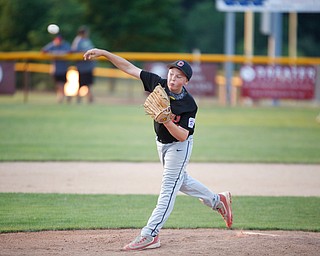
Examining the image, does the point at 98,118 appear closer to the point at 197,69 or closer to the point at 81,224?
the point at 197,69

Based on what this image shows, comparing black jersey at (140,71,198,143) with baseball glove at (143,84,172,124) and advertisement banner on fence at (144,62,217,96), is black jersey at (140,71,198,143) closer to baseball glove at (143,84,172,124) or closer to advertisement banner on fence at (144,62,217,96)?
baseball glove at (143,84,172,124)

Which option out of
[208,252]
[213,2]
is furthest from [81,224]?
[213,2]

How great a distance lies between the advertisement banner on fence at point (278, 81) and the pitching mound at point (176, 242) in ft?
56.3

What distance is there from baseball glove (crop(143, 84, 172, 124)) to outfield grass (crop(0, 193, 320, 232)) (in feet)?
6.11

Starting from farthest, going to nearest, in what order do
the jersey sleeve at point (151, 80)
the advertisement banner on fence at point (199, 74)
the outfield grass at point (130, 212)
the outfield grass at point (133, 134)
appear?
the advertisement banner on fence at point (199, 74), the outfield grass at point (133, 134), the outfield grass at point (130, 212), the jersey sleeve at point (151, 80)

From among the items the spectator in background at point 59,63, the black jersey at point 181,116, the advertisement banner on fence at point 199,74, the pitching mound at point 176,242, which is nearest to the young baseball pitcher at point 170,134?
the black jersey at point 181,116

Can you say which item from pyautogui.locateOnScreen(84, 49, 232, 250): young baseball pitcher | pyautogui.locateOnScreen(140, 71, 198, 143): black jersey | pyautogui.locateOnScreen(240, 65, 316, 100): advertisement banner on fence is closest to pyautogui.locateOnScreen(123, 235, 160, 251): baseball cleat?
pyautogui.locateOnScreen(84, 49, 232, 250): young baseball pitcher

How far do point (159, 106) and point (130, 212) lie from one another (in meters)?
2.62

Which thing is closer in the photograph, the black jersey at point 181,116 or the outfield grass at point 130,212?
→ the black jersey at point 181,116

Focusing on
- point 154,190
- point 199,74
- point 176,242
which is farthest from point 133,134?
point 176,242

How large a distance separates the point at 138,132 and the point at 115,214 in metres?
9.09

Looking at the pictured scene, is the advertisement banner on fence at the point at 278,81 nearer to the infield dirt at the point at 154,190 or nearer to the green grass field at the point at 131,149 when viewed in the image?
the green grass field at the point at 131,149

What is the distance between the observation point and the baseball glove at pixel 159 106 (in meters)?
6.29

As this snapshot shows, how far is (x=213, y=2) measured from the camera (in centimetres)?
5650
